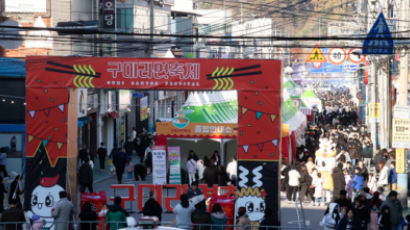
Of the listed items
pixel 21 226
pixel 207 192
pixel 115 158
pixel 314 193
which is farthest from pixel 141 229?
pixel 115 158

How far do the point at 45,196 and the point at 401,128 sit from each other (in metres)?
9.45

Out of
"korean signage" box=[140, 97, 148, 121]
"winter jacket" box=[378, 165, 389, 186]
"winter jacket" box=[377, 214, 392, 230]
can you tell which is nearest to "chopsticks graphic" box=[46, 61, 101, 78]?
"winter jacket" box=[377, 214, 392, 230]

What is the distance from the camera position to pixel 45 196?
1806cm

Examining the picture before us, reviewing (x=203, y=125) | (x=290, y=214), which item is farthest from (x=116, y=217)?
(x=203, y=125)

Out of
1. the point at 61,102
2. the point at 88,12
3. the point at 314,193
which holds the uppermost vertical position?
the point at 88,12

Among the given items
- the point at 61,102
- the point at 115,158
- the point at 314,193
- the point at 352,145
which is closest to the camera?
the point at 61,102

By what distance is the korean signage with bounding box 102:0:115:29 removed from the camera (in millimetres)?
42688

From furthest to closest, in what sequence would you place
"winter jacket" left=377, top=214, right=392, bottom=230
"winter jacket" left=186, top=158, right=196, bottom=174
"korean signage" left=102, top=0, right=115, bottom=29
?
"korean signage" left=102, top=0, right=115, bottom=29 → "winter jacket" left=186, top=158, right=196, bottom=174 → "winter jacket" left=377, top=214, right=392, bottom=230

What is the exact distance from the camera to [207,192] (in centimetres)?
2177

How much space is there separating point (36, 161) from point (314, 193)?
390 inches

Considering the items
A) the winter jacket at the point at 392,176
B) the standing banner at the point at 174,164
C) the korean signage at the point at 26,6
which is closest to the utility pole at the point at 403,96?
the winter jacket at the point at 392,176

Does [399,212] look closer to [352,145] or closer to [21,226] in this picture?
[21,226]

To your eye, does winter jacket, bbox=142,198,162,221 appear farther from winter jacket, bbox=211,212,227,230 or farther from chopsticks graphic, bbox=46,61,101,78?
chopsticks graphic, bbox=46,61,101,78

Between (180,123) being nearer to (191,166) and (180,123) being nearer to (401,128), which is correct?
(191,166)
